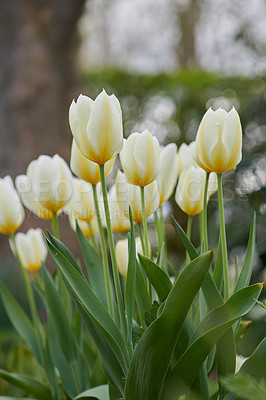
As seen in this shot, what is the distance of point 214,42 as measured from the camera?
7.15 metres

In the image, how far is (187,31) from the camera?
7.66m

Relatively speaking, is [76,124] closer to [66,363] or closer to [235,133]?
[235,133]

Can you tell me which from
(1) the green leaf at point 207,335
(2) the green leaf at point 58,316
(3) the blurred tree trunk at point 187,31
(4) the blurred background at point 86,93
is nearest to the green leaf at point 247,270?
(1) the green leaf at point 207,335

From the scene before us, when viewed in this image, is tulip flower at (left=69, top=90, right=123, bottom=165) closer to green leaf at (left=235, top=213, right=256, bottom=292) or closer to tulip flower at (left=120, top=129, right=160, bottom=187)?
tulip flower at (left=120, top=129, right=160, bottom=187)

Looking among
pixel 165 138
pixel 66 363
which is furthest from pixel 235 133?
pixel 165 138

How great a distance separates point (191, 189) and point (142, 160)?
0.51 ft

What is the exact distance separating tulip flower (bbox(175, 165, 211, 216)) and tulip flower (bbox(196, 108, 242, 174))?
15 centimetres

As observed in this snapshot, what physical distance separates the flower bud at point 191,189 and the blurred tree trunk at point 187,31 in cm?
692

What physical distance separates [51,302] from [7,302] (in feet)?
0.56

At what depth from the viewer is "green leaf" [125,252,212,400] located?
61cm

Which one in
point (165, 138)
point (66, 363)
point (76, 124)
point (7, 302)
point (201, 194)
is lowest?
point (66, 363)

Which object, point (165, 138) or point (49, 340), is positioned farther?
point (165, 138)

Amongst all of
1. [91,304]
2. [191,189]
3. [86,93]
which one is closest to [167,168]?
[191,189]

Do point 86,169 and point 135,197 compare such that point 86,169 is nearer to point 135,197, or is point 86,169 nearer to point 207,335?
point 135,197
